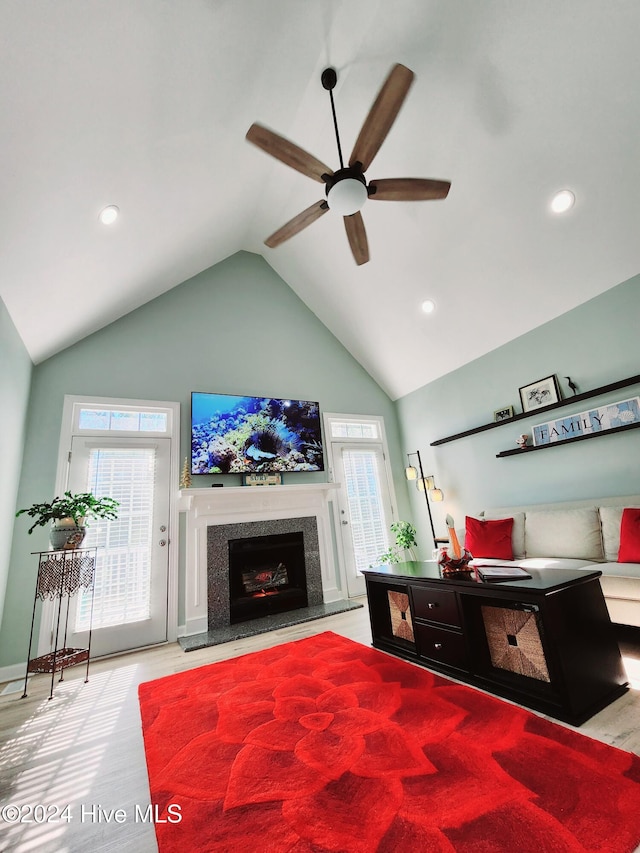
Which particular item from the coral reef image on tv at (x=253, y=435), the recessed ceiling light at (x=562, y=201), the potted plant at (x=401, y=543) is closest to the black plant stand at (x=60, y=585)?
the coral reef image on tv at (x=253, y=435)

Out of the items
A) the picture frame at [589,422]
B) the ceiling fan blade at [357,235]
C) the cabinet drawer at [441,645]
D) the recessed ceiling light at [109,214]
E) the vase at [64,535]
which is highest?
the recessed ceiling light at [109,214]

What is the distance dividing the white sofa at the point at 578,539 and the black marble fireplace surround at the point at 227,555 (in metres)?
2.13

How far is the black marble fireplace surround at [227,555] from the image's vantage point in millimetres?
3701

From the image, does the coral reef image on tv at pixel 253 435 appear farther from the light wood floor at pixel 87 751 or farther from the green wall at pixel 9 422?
the light wood floor at pixel 87 751

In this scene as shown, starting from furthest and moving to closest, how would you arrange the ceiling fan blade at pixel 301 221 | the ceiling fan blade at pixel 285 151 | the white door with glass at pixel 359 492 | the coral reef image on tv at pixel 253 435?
the white door with glass at pixel 359 492 < the coral reef image on tv at pixel 253 435 < the ceiling fan blade at pixel 301 221 < the ceiling fan blade at pixel 285 151

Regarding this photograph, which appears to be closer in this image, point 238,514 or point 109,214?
point 109,214

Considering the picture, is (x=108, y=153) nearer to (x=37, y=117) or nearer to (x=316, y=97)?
(x=37, y=117)

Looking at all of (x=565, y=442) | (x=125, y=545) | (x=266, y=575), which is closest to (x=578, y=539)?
(x=565, y=442)

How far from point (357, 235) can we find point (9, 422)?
3.04m

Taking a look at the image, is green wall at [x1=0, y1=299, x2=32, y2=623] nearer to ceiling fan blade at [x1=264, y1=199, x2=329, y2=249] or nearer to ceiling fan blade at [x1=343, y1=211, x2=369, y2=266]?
ceiling fan blade at [x1=264, y1=199, x2=329, y2=249]

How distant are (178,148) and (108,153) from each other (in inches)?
21.6

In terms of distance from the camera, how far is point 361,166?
2268 mm

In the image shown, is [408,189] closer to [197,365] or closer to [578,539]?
[197,365]

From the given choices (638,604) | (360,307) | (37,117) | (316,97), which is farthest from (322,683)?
(316,97)
